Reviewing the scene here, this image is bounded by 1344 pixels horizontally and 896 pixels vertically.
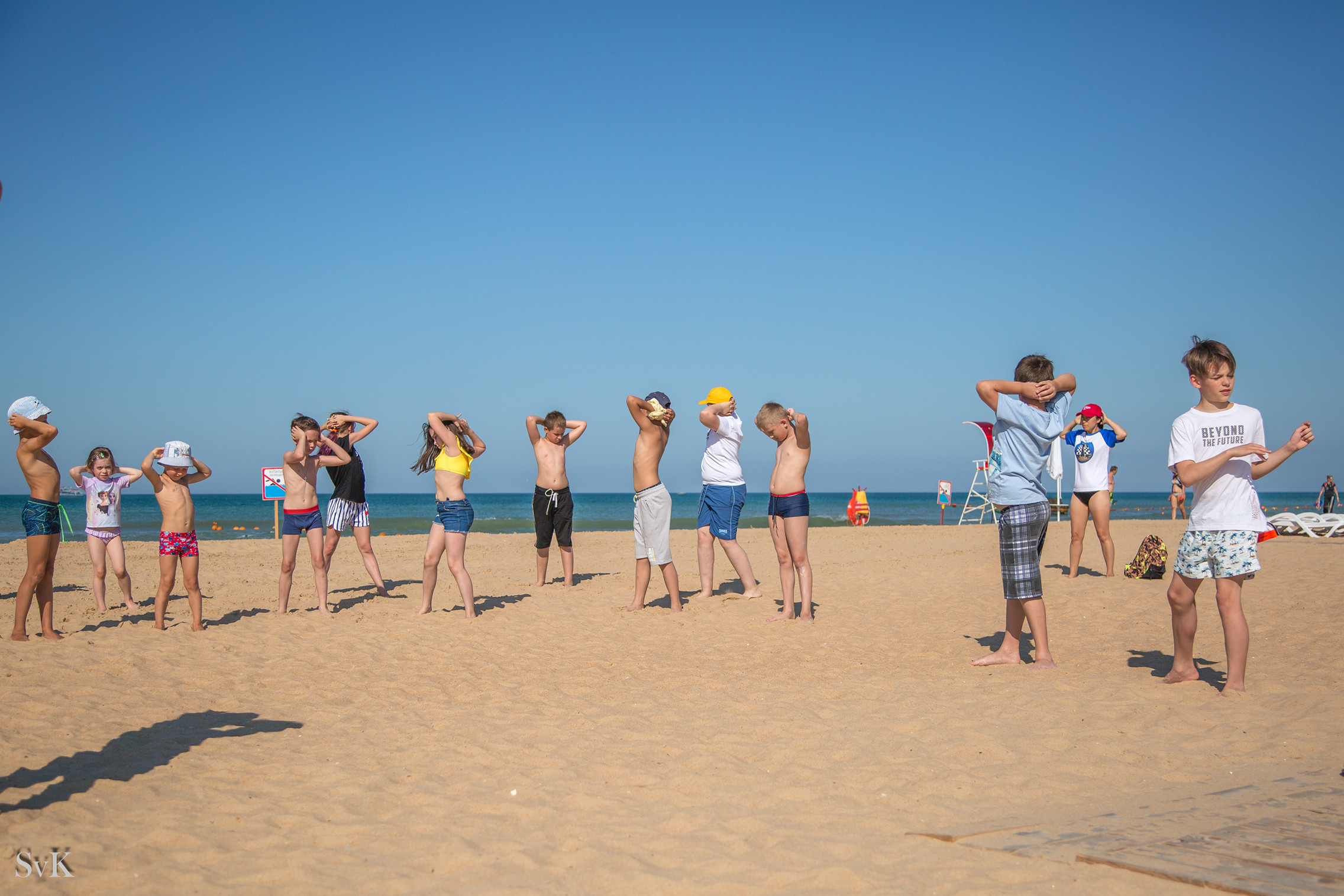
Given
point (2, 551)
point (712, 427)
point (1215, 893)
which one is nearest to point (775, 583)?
point (712, 427)

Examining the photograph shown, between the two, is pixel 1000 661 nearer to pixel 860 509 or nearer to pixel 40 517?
pixel 40 517

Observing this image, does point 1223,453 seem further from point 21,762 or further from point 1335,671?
point 21,762

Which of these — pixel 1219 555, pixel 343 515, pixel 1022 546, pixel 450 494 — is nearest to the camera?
pixel 1219 555

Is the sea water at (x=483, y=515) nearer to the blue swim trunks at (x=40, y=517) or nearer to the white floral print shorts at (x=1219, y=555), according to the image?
the blue swim trunks at (x=40, y=517)

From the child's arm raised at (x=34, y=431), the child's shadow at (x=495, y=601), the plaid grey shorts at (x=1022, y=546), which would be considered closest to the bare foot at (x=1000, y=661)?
the plaid grey shorts at (x=1022, y=546)

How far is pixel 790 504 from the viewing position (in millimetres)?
6895

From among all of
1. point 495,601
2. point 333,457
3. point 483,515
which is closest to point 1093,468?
point 495,601

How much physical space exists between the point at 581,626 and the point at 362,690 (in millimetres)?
2414

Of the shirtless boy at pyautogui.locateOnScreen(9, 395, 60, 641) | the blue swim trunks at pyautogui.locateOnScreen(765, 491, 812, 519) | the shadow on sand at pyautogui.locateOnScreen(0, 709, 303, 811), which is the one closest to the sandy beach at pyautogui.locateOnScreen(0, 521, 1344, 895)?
the shadow on sand at pyautogui.locateOnScreen(0, 709, 303, 811)

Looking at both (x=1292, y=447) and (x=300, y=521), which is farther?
(x=300, y=521)

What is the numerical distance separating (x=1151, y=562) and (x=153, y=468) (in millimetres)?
9999

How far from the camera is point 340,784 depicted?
346cm

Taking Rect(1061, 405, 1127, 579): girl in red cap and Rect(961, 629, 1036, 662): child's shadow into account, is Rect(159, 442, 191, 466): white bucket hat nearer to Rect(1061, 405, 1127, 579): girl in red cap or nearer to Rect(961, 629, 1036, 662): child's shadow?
Rect(961, 629, 1036, 662): child's shadow

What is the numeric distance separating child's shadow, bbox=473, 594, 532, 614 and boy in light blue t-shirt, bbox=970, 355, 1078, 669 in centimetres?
507
